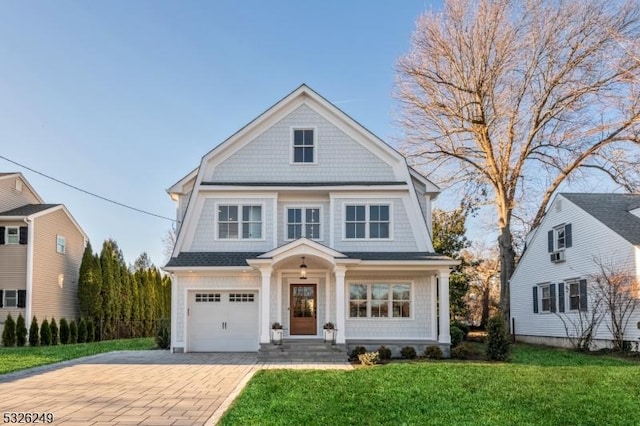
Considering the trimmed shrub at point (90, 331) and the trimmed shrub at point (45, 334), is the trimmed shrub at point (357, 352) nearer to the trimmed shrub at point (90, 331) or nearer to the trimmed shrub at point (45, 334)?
the trimmed shrub at point (45, 334)

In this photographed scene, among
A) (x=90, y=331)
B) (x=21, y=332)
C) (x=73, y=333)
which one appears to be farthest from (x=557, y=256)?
(x=21, y=332)

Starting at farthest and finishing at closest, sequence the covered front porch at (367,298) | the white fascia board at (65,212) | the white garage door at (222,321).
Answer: the white fascia board at (65,212) → the white garage door at (222,321) → the covered front porch at (367,298)

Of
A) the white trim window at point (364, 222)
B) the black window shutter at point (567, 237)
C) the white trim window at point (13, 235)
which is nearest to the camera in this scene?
the white trim window at point (364, 222)

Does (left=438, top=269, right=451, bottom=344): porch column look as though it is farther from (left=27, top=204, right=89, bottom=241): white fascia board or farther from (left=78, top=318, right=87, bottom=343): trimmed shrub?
(left=27, top=204, right=89, bottom=241): white fascia board

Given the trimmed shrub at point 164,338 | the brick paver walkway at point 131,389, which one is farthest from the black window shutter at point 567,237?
the trimmed shrub at point 164,338

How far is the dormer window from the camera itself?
19641mm

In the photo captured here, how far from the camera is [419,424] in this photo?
7699 mm

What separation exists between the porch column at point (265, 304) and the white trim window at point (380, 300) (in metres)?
2.85

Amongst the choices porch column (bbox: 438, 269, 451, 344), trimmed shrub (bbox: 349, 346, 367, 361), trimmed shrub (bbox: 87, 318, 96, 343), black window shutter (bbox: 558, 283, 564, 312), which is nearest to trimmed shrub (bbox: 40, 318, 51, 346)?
trimmed shrub (bbox: 87, 318, 96, 343)

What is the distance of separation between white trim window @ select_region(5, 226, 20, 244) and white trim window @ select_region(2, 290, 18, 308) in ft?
7.29

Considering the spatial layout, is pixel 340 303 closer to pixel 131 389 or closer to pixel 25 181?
pixel 131 389

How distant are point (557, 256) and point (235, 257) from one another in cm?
1287

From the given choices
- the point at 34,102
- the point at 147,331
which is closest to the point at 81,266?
the point at 147,331

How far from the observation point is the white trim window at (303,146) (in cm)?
1964
